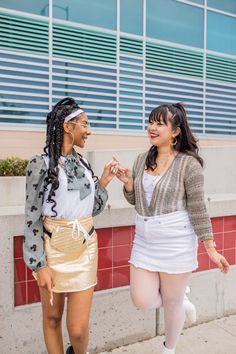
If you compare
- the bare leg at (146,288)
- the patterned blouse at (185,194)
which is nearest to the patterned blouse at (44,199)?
the patterned blouse at (185,194)

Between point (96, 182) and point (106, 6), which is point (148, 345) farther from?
point (106, 6)

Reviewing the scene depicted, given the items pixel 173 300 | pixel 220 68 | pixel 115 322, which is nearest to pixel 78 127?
pixel 173 300

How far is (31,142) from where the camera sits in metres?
8.60

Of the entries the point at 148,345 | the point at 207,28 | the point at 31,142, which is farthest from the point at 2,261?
the point at 207,28

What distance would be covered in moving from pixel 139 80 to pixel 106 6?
76.4 inches

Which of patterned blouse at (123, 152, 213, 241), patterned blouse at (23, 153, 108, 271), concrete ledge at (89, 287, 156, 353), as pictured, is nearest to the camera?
patterned blouse at (23, 153, 108, 271)

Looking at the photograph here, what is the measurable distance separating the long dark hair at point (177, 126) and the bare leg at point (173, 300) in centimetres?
72

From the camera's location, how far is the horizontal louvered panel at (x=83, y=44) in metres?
8.73

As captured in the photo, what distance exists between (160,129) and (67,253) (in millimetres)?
947

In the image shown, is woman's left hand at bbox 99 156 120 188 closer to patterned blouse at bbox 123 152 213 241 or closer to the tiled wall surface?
patterned blouse at bbox 123 152 213 241

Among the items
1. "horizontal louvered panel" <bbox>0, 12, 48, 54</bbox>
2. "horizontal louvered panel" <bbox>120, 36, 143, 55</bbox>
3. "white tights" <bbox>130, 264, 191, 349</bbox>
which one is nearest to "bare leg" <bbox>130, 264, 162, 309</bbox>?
"white tights" <bbox>130, 264, 191, 349</bbox>

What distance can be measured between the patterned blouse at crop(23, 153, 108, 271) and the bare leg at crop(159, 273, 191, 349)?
2.26ft

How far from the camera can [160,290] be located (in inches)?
100

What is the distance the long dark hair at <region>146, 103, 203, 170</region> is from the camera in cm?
244
